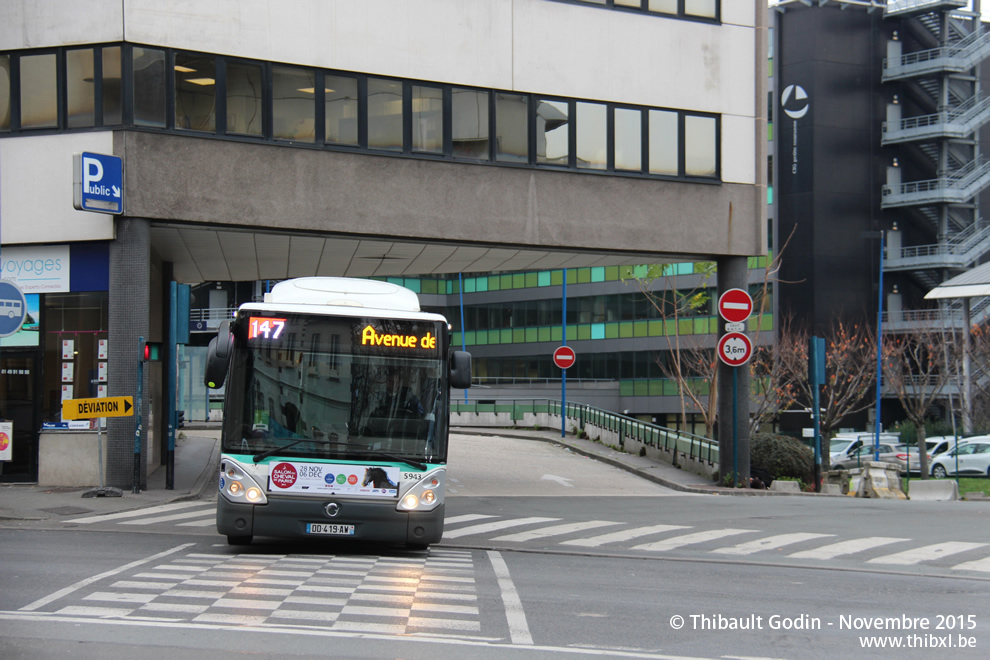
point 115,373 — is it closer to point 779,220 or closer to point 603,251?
A: point 603,251

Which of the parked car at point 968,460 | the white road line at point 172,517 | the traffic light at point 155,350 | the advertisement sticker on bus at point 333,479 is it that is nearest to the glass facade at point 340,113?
the traffic light at point 155,350

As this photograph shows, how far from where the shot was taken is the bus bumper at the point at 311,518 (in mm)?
11570

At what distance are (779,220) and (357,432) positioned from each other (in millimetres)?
60957

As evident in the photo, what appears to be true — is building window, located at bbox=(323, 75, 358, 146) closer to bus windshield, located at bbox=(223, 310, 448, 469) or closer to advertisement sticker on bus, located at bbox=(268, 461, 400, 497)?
bus windshield, located at bbox=(223, 310, 448, 469)

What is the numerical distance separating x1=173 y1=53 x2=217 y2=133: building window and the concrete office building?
4 centimetres

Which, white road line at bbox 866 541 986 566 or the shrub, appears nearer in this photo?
white road line at bbox 866 541 986 566

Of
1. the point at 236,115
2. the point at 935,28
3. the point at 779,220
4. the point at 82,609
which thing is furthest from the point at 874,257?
the point at 82,609

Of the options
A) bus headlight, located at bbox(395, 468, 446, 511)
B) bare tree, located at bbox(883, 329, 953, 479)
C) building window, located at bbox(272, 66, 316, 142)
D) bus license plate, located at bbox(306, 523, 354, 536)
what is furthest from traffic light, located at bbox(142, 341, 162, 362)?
bare tree, located at bbox(883, 329, 953, 479)

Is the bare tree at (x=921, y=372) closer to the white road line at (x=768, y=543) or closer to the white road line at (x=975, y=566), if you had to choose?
the white road line at (x=768, y=543)

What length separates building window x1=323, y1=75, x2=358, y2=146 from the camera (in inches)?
803

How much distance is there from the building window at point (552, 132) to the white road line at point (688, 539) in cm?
925

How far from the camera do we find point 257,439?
11.6m

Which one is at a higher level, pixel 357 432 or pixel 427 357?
pixel 427 357

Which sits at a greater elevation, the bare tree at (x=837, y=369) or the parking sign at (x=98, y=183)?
the parking sign at (x=98, y=183)
